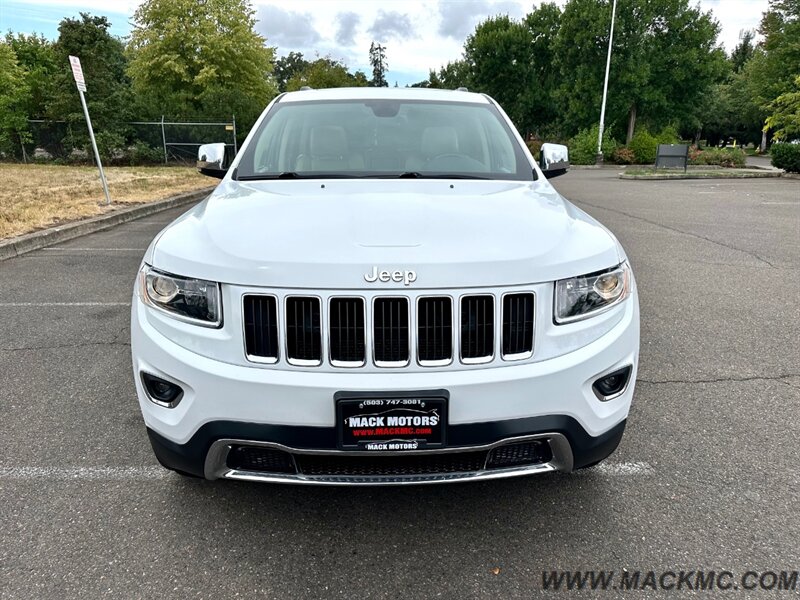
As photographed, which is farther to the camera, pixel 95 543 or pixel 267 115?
pixel 267 115

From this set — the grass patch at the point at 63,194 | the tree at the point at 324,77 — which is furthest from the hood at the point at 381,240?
the tree at the point at 324,77

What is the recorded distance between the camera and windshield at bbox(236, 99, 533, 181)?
3285 millimetres

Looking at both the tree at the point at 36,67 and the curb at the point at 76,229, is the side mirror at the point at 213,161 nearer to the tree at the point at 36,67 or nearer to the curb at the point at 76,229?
the curb at the point at 76,229

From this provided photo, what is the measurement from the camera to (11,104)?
1040 inches

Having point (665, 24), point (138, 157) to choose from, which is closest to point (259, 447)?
point (138, 157)

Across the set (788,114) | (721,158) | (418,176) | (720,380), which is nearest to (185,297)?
(418,176)

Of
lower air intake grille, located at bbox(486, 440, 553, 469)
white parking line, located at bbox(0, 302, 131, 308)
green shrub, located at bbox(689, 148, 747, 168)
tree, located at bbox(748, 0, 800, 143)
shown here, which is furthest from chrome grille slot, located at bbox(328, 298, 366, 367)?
tree, located at bbox(748, 0, 800, 143)

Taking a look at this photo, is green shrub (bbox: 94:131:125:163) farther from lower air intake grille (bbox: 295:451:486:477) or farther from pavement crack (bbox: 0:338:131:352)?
lower air intake grille (bbox: 295:451:486:477)

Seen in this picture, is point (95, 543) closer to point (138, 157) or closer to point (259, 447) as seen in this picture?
point (259, 447)

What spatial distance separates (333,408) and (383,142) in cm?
198

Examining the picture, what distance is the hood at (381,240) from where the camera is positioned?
2.03 m

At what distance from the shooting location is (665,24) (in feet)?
129

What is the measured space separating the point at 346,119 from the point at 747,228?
895 cm

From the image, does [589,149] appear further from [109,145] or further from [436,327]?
[436,327]
